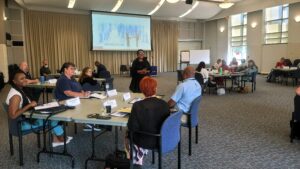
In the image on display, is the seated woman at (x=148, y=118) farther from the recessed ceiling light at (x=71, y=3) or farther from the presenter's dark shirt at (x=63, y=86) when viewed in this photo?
the recessed ceiling light at (x=71, y=3)

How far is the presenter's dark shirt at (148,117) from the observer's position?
7.56 ft

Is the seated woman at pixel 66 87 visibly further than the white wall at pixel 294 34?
No

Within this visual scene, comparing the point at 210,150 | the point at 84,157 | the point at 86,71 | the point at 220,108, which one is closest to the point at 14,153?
the point at 84,157

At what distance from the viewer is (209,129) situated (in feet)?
15.0

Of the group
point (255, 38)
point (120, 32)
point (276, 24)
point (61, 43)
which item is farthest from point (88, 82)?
point (255, 38)

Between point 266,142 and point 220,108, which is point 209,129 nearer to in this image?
point 266,142

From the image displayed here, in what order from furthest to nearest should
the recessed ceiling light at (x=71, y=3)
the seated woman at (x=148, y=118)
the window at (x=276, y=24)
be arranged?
the window at (x=276, y=24), the recessed ceiling light at (x=71, y=3), the seated woman at (x=148, y=118)

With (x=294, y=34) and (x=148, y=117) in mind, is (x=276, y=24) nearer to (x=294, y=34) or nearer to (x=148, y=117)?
(x=294, y=34)

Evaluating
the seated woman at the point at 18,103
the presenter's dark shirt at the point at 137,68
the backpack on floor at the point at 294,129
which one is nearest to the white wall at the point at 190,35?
the presenter's dark shirt at the point at 137,68

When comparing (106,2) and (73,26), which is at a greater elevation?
(106,2)

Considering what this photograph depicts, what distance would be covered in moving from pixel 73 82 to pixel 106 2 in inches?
373

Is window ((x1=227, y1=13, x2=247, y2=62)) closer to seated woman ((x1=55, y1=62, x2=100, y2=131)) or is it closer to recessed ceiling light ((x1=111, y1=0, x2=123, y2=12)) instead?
recessed ceiling light ((x1=111, y1=0, x2=123, y2=12))

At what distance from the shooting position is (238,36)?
16.2 m

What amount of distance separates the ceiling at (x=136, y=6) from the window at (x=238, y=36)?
1371 millimetres
